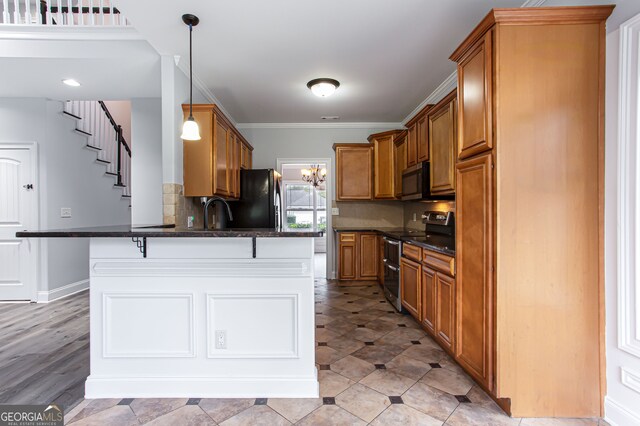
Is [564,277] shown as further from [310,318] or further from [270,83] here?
[270,83]

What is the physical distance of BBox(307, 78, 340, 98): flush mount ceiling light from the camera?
338 cm

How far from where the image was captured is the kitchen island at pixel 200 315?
1.91m

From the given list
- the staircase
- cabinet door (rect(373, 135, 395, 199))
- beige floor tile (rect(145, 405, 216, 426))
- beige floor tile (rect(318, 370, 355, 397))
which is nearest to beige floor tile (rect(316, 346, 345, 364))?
beige floor tile (rect(318, 370, 355, 397))

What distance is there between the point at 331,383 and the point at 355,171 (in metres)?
3.48

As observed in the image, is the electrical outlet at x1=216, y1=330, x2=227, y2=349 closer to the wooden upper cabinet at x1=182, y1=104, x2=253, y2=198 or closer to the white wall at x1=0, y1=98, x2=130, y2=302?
the wooden upper cabinet at x1=182, y1=104, x2=253, y2=198

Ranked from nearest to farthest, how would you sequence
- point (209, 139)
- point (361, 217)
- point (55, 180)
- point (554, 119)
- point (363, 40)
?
point (554, 119)
point (363, 40)
point (209, 139)
point (55, 180)
point (361, 217)

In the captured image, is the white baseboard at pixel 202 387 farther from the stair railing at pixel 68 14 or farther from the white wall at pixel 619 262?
the stair railing at pixel 68 14

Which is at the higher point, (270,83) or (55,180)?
(270,83)

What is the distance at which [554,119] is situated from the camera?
5.54ft

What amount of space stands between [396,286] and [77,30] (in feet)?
13.1

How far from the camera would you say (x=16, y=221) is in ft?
12.6

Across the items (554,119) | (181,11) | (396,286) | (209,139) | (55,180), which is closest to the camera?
(554,119)

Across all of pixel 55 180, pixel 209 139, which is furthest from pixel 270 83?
pixel 55 180

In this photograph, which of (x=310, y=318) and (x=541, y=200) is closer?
(x=541, y=200)
